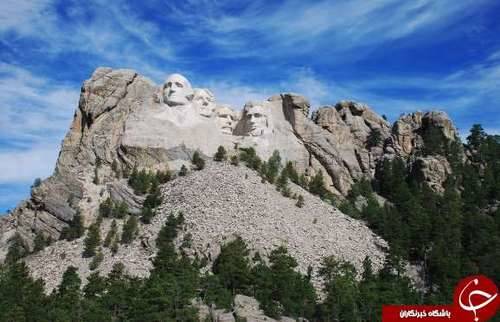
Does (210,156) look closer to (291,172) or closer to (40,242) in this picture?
(291,172)

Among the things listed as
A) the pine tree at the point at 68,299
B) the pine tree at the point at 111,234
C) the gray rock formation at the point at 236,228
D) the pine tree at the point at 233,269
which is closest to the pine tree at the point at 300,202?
the gray rock formation at the point at 236,228

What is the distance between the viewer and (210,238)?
67.6m

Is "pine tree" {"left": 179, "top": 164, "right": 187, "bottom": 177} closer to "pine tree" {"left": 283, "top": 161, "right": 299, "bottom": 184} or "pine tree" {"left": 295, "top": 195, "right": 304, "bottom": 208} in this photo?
"pine tree" {"left": 295, "top": 195, "right": 304, "bottom": 208}

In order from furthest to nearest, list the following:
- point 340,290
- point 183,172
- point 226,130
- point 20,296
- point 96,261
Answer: point 226,130, point 183,172, point 96,261, point 340,290, point 20,296

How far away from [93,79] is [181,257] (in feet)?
97.5

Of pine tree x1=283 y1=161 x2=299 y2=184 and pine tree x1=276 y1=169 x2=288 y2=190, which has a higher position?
pine tree x1=283 y1=161 x2=299 y2=184

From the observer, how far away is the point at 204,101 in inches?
3442

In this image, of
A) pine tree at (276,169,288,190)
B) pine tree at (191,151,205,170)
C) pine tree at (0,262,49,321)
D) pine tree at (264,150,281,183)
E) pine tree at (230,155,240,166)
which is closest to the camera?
pine tree at (0,262,49,321)

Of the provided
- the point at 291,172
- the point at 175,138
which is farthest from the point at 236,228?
the point at 291,172

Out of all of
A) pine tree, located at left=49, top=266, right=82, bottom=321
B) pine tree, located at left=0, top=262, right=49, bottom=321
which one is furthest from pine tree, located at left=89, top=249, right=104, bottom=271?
pine tree, located at left=0, top=262, right=49, bottom=321

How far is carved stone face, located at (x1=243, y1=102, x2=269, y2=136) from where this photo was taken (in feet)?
291

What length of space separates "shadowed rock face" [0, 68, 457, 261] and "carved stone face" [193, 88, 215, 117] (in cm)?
16

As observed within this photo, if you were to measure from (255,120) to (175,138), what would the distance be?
1093cm

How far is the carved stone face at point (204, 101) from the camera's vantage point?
86.9 metres
